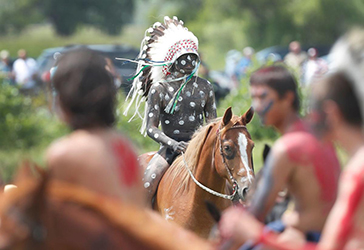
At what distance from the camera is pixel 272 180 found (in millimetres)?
3211

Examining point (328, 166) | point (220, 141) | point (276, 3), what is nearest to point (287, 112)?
point (328, 166)

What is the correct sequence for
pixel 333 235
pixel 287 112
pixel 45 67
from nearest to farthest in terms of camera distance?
pixel 333 235
pixel 287 112
pixel 45 67

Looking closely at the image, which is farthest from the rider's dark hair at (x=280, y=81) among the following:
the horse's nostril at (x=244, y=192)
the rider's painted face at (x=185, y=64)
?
the rider's painted face at (x=185, y=64)

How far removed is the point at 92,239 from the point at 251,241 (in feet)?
2.43

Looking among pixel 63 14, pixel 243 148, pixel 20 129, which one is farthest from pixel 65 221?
pixel 63 14

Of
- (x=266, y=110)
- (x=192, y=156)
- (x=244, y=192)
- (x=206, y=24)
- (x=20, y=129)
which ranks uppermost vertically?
(x=206, y=24)

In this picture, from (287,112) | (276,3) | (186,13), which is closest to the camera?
(287,112)

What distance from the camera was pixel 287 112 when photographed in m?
3.47

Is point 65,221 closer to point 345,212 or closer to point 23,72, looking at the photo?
point 345,212

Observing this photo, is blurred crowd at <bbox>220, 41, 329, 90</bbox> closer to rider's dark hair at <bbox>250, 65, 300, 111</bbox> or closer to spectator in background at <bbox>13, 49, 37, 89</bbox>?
spectator in background at <bbox>13, 49, 37, 89</bbox>

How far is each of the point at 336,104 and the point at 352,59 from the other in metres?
0.21

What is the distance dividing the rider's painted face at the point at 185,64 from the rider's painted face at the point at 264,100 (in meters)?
3.25

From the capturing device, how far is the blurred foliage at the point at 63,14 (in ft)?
149

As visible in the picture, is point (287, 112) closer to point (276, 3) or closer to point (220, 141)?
point (220, 141)
